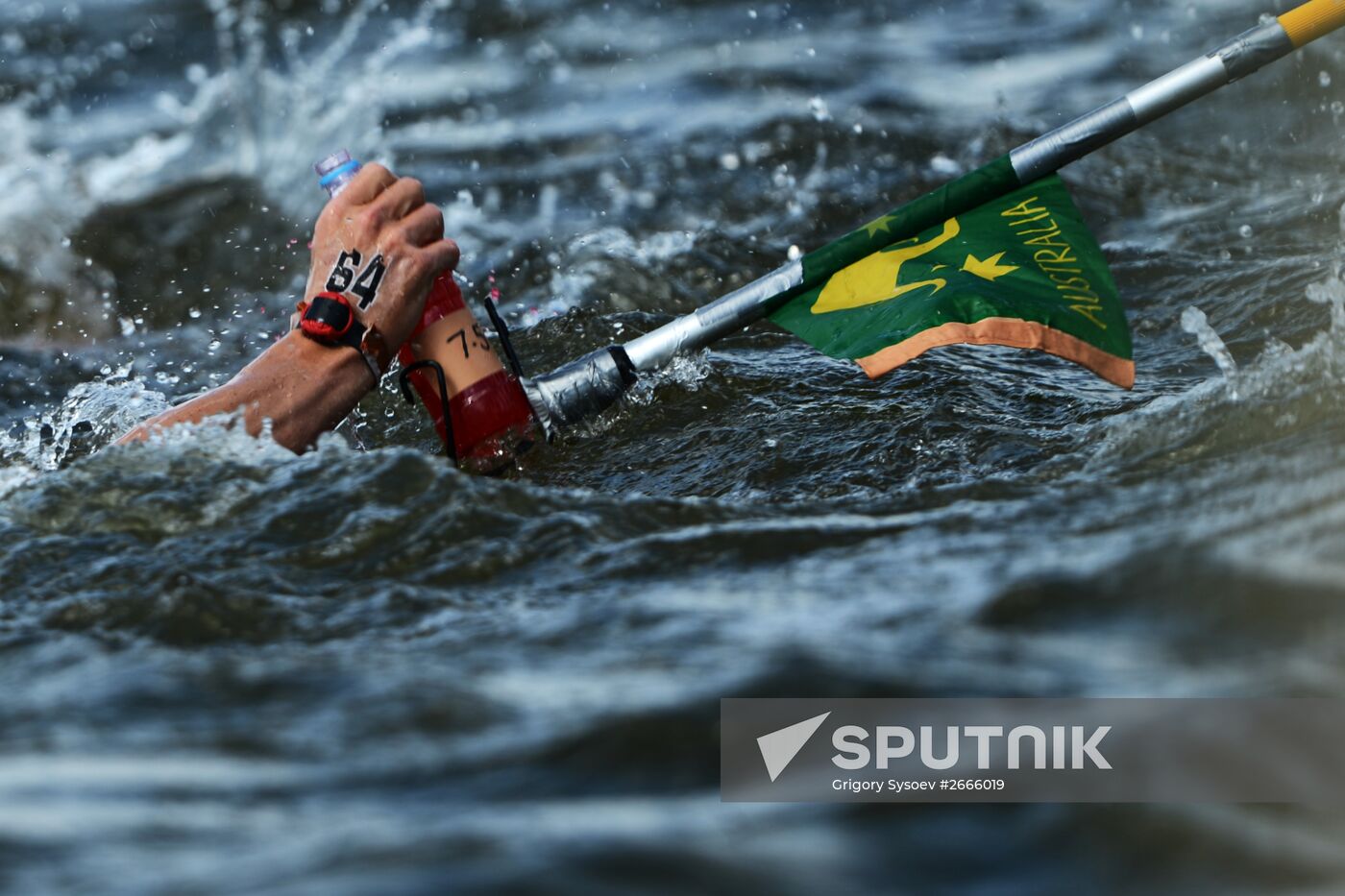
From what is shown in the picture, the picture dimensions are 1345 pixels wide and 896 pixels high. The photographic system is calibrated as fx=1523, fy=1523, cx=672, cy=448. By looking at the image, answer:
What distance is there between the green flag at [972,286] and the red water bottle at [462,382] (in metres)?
0.65

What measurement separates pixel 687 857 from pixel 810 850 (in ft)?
0.45

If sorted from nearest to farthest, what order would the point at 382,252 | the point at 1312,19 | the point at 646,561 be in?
the point at 646,561 → the point at 382,252 → the point at 1312,19

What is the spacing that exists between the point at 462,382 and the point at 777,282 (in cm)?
74

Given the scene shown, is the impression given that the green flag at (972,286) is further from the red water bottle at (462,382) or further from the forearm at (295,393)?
the forearm at (295,393)

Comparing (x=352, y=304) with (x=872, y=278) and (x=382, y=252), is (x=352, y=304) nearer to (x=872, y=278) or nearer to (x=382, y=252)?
(x=382, y=252)

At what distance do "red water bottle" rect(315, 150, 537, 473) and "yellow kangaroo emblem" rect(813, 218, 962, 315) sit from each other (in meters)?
0.71

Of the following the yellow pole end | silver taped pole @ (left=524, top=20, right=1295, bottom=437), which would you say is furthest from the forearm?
the yellow pole end

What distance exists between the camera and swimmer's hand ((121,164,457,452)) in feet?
10.0

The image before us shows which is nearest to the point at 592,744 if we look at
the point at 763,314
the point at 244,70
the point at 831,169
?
the point at 763,314

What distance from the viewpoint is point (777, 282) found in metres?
3.32

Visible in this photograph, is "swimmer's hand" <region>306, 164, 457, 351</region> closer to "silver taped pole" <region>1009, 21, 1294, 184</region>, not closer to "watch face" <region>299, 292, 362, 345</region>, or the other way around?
"watch face" <region>299, 292, 362, 345</region>

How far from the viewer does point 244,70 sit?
6715 mm

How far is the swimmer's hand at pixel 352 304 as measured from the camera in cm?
305

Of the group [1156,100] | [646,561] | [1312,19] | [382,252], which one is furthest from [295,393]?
[1312,19]
